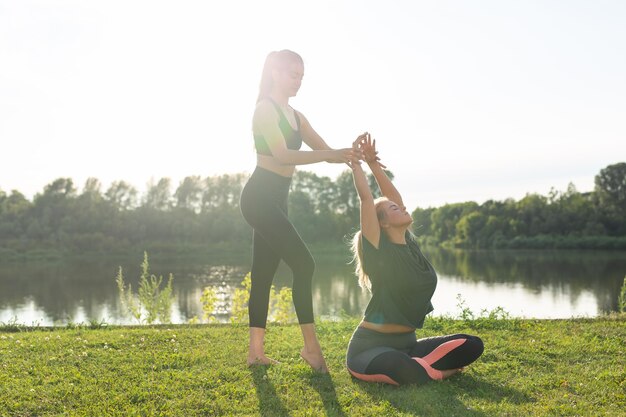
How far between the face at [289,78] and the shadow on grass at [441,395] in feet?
7.04

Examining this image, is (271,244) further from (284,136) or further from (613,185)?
(613,185)

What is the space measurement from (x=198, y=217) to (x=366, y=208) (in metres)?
62.8

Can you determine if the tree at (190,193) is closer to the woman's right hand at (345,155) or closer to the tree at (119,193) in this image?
the tree at (119,193)

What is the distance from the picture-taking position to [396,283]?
388 centimetres

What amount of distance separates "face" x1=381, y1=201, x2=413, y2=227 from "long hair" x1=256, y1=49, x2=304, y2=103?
1215 mm

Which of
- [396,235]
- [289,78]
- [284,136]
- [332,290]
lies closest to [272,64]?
[289,78]

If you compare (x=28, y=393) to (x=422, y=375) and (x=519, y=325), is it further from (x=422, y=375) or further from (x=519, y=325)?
(x=519, y=325)

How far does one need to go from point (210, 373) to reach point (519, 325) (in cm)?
343

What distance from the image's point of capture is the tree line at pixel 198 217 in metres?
61.0

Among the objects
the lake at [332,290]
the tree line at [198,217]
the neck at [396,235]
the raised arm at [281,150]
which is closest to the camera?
the raised arm at [281,150]

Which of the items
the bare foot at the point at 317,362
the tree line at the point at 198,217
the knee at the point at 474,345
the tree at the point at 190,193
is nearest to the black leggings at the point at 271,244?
the bare foot at the point at 317,362

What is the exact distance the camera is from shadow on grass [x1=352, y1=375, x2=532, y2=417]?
3189 mm

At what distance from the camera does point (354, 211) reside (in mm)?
66188

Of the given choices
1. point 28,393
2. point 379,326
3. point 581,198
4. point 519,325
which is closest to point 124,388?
point 28,393
